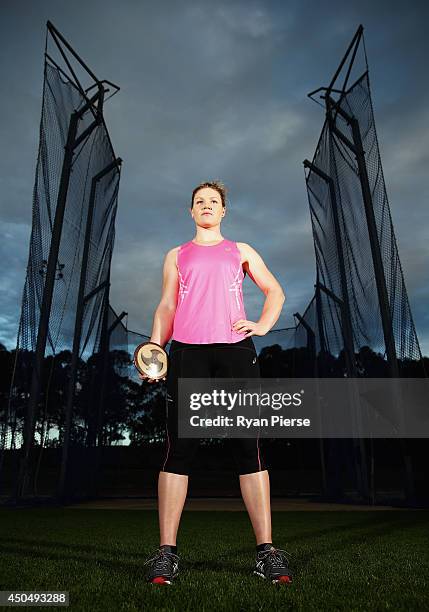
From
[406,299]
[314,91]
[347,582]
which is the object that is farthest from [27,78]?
[347,582]

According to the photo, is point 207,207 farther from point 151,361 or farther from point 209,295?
point 151,361

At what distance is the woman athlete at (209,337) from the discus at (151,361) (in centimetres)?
4

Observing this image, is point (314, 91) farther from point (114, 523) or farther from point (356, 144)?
point (114, 523)

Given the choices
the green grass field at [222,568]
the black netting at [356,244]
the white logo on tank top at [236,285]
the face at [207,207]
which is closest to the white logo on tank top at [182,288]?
the white logo on tank top at [236,285]

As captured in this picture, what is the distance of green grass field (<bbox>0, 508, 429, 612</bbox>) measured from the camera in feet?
5.59

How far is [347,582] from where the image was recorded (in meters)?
2.05

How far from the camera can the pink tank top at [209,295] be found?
2346 mm

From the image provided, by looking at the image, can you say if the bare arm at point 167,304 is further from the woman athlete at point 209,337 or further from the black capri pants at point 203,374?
→ the black capri pants at point 203,374

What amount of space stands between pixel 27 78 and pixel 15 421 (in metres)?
5.78

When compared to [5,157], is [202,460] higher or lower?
lower

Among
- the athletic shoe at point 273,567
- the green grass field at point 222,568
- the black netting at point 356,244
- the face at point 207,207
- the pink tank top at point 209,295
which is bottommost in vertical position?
the green grass field at point 222,568

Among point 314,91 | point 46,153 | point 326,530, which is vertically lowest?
point 326,530

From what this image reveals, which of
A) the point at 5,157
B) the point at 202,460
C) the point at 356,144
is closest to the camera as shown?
the point at 356,144

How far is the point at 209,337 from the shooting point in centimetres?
233
